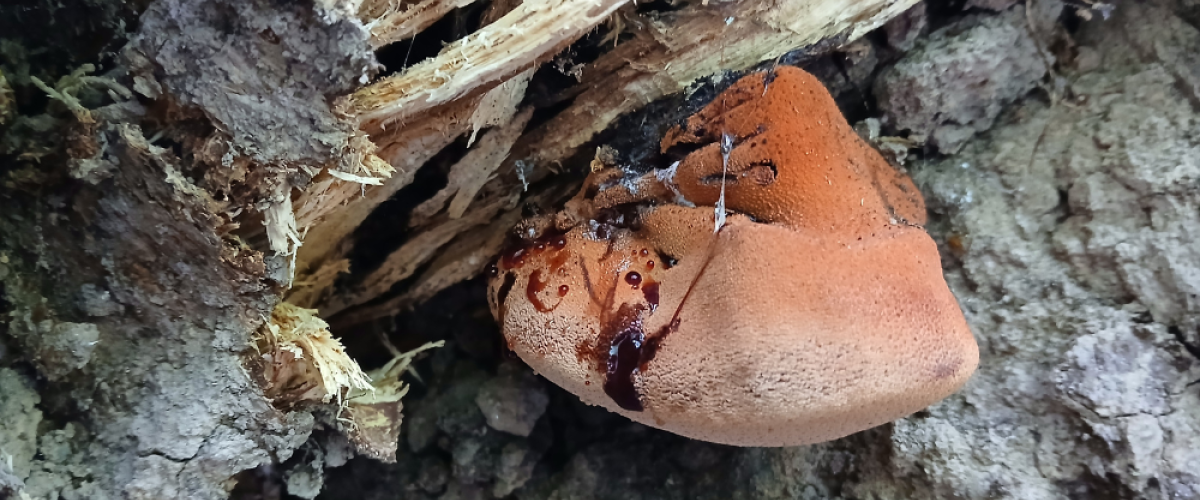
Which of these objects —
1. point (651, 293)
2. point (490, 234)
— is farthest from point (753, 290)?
point (490, 234)

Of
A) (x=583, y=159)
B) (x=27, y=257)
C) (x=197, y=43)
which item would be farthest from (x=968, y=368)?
(x=27, y=257)

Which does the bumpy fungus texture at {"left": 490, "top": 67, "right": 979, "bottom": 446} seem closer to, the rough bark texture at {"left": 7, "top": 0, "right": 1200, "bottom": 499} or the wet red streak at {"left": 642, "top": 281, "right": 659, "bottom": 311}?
the wet red streak at {"left": 642, "top": 281, "right": 659, "bottom": 311}

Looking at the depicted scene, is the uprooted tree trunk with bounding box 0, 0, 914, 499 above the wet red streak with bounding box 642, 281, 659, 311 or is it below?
above

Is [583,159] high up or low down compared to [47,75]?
down

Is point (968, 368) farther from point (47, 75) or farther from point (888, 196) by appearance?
point (47, 75)

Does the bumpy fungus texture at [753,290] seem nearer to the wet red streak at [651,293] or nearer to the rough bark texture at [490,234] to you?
the wet red streak at [651,293]

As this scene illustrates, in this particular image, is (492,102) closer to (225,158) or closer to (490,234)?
(490,234)


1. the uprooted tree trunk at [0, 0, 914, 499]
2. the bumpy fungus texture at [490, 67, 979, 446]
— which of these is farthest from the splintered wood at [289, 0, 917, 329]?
the bumpy fungus texture at [490, 67, 979, 446]
